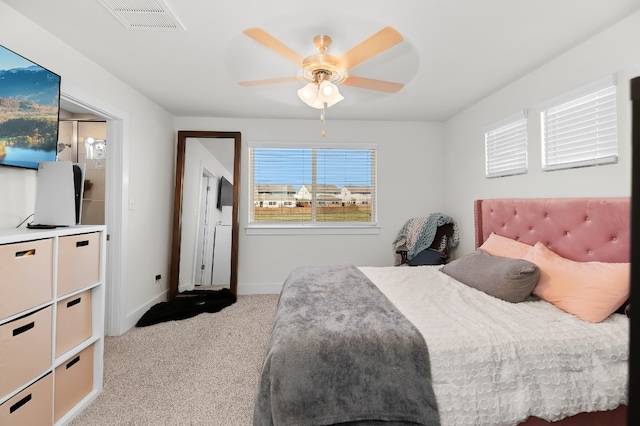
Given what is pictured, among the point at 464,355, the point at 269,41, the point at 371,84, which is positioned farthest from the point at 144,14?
the point at 464,355

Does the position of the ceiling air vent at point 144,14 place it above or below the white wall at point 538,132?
above

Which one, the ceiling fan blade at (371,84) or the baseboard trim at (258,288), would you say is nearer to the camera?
the ceiling fan blade at (371,84)

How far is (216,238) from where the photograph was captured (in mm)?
4078

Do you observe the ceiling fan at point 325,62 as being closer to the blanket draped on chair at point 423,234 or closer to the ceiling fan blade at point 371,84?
the ceiling fan blade at point 371,84

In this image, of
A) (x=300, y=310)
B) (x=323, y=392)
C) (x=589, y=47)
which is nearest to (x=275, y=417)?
(x=323, y=392)

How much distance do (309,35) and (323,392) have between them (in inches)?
83.3

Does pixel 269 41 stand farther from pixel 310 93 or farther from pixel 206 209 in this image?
pixel 206 209

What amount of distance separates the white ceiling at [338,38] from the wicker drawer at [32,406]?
2.18m

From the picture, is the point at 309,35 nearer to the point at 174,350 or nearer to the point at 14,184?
the point at 14,184

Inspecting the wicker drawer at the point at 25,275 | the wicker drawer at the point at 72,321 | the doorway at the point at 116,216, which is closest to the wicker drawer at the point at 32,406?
the wicker drawer at the point at 72,321

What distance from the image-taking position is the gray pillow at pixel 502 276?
6.64 ft

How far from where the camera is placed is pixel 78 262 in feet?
6.30

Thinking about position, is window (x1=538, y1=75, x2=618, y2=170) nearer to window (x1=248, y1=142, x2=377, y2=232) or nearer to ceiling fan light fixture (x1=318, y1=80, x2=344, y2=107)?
ceiling fan light fixture (x1=318, y1=80, x2=344, y2=107)

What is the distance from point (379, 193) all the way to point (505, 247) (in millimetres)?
1917
